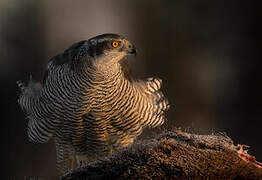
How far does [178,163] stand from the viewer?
2.16m

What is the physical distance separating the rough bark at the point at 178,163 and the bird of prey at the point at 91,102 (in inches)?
77.0

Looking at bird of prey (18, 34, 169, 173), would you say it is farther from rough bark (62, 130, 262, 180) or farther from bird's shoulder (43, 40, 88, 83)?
rough bark (62, 130, 262, 180)

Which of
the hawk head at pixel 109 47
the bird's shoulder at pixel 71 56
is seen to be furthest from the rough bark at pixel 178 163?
the bird's shoulder at pixel 71 56

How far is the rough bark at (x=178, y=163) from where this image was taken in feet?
6.96

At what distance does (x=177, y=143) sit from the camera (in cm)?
231

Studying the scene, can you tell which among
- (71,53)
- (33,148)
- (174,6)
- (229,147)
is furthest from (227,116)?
(229,147)

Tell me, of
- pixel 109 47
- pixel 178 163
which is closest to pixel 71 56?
pixel 109 47

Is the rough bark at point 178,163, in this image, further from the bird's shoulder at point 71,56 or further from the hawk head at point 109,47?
the bird's shoulder at point 71,56

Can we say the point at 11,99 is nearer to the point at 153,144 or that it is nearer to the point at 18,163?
the point at 18,163

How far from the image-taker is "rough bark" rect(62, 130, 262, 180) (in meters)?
2.12

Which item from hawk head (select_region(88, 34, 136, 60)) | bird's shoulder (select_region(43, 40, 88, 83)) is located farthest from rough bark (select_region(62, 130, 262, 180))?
bird's shoulder (select_region(43, 40, 88, 83))

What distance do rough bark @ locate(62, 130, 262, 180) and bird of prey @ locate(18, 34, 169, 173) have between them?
77.0 inches

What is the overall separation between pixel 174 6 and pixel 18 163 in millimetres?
A: 6441

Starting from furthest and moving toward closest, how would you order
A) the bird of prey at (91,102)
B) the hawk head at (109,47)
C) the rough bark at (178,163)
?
the bird of prey at (91,102) → the hawk head at (109,47) → the rough bark at (178,163)
